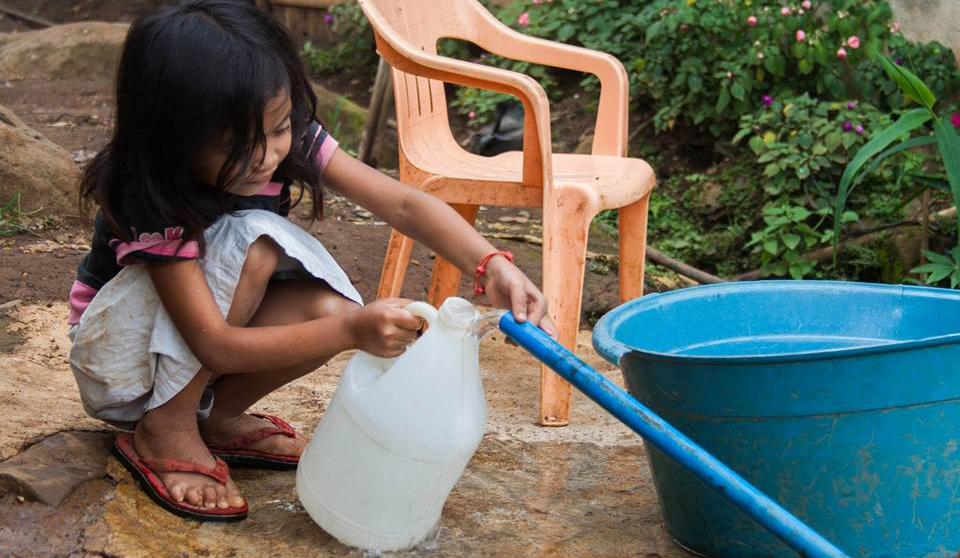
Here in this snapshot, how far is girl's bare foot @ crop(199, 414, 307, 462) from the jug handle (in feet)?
1.76

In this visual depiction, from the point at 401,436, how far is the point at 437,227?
1.33 ft

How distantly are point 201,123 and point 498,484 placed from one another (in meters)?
0.87

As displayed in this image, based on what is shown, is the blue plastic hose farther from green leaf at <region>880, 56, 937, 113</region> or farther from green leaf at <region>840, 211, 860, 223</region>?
green leaf at <region>840, 211, 860, 223</region>

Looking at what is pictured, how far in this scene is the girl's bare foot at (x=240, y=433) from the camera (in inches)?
77.3

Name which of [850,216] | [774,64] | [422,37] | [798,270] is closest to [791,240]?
[798,270]

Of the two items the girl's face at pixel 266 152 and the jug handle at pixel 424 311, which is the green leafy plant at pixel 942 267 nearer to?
the jug handle at pixel 424 311

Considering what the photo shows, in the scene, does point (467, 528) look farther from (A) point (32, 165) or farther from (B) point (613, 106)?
(A) point (32, 165)

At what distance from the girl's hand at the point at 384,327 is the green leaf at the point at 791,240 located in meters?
2.66

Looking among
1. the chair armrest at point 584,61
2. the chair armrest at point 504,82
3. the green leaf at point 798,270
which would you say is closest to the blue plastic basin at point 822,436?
the chair armrest at point 504,82

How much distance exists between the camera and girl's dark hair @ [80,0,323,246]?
156 centimetres

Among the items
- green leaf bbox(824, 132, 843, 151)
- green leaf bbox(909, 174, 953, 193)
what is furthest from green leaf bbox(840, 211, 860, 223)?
green leaf bbox(909, 174, 953, 193)

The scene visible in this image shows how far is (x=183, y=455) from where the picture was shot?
1.82m

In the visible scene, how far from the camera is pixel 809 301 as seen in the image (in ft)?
6.49

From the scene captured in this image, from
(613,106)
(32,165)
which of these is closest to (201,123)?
(613,106)
